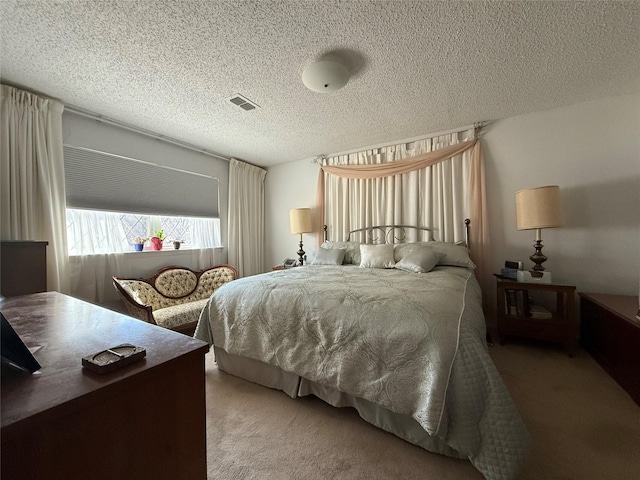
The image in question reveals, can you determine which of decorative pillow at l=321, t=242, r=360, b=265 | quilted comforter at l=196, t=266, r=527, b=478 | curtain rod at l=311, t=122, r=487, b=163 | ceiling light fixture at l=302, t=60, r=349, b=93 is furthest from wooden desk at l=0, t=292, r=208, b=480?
curtain rod at l=311, t=122, r=487, b=163

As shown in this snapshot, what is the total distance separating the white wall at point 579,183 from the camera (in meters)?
2.36

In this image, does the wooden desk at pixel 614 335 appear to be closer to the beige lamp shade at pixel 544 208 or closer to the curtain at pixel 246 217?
the beige lamp shade at pixel 544 208

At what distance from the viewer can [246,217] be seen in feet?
13.9

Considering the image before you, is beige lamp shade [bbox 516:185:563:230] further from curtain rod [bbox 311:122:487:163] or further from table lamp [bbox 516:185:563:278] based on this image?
curtain rod [bbox 311:122:487:163]

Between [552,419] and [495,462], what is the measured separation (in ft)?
2.67

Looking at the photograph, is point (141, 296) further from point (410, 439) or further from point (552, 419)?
point (552, 419)

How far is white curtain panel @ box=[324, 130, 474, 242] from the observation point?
10.0 ft

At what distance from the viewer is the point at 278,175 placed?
4.46 m

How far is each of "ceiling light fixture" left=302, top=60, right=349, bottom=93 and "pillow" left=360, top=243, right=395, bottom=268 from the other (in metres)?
1.68

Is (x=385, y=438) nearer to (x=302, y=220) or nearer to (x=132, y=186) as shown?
(x=302, y=220)

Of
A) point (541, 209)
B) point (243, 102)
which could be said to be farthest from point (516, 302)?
point (243, 102)

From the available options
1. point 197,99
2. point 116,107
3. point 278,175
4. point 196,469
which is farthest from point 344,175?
point 196,469

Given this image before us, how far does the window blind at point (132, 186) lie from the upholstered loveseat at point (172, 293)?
2.72 ft

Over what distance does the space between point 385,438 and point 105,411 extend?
1.38 metres
